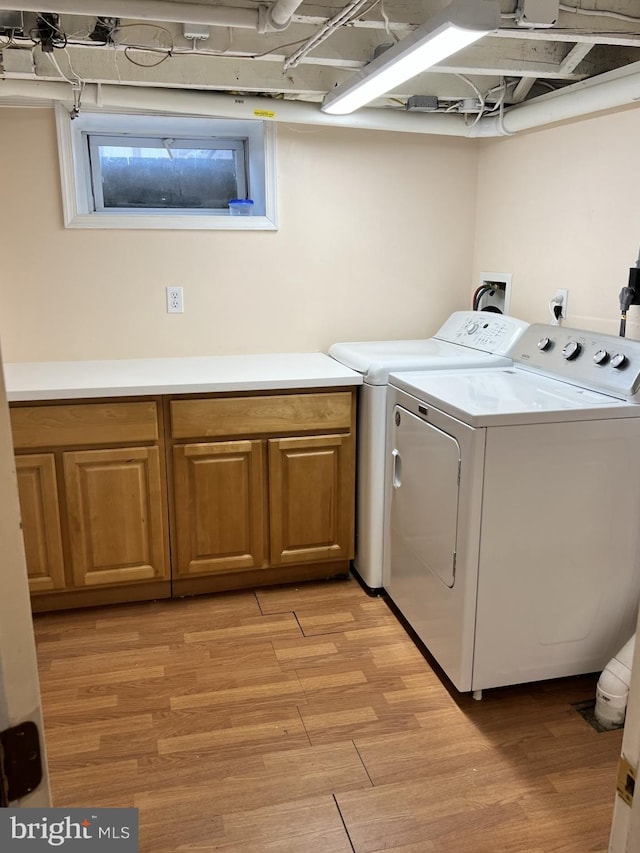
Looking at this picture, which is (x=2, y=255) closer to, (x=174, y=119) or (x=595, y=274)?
(x=174, y=119)

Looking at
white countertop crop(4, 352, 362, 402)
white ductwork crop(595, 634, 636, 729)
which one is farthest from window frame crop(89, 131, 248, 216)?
white ductwork crop(595, 634, 636, 729)

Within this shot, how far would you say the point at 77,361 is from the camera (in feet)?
9.95

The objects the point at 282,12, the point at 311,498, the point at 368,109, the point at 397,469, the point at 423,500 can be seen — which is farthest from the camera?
the point at 368,109

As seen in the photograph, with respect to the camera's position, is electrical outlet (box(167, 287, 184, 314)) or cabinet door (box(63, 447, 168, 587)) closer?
cabinet door (box(63, 447, 168, 587))

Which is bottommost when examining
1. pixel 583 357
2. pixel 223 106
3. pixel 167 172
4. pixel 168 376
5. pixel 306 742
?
pixel 306 742

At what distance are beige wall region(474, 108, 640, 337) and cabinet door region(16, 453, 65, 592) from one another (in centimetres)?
210

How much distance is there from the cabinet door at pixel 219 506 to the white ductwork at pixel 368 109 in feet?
4.48

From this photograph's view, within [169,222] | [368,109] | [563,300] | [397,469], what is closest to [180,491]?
[397,469]

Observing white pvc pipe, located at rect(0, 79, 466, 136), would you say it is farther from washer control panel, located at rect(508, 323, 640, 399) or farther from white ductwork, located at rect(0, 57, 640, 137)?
washer control panel, located at rect(508, 323, 640, 399)

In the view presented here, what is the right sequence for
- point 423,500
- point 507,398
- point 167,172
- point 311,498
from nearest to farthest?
1. point 507,398
2. point 423,500
3. point 311,498
4. point 167,172

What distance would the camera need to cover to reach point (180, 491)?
2.72 metres

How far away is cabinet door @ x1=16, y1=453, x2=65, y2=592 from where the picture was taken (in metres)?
2.56

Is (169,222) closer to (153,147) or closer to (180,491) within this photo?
(153,147)

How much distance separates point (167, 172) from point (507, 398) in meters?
1.90
